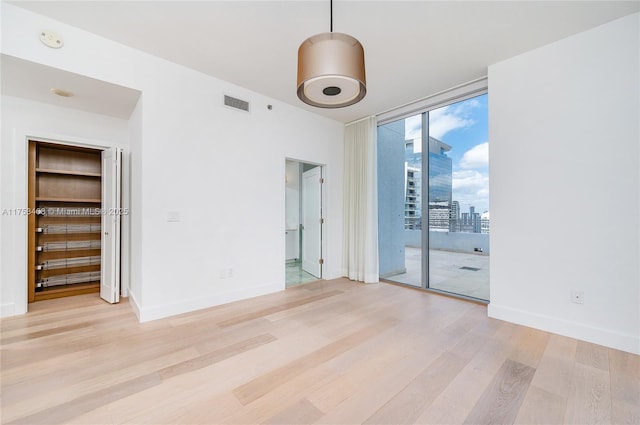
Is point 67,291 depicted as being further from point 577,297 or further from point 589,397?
point 577,297

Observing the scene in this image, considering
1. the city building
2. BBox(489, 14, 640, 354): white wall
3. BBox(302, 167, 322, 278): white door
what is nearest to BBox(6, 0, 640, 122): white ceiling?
the city building

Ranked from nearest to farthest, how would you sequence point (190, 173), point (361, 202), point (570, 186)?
point (570, 186), point (190, 173), point (361, 202)

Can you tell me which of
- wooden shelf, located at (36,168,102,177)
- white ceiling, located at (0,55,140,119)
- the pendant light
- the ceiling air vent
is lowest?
wooden shelf, located at (36,168,102,177)

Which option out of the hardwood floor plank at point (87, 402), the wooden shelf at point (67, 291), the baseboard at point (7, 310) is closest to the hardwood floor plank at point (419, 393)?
the hardwood floor plank at point (87, 402)

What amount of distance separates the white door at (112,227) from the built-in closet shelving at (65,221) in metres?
0.56

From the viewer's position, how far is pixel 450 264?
4.20 meters

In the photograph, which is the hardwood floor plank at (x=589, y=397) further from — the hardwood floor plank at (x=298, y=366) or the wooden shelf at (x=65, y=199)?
the wooden shelf at (x=65, y=199)

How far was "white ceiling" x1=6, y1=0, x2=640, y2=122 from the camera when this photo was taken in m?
2.39

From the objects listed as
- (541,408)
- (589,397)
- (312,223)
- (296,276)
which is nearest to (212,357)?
(541,408)

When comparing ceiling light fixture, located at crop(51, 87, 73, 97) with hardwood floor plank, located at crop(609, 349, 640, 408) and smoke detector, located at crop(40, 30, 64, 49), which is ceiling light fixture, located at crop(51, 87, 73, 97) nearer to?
smoke detector, located at crop(40, 30, 64, 49)

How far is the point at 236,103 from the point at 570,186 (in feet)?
13.6

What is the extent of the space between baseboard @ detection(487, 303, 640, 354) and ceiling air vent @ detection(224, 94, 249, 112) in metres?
4.22

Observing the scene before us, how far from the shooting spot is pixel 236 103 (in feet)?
12.5

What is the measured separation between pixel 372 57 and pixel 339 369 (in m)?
3.29
